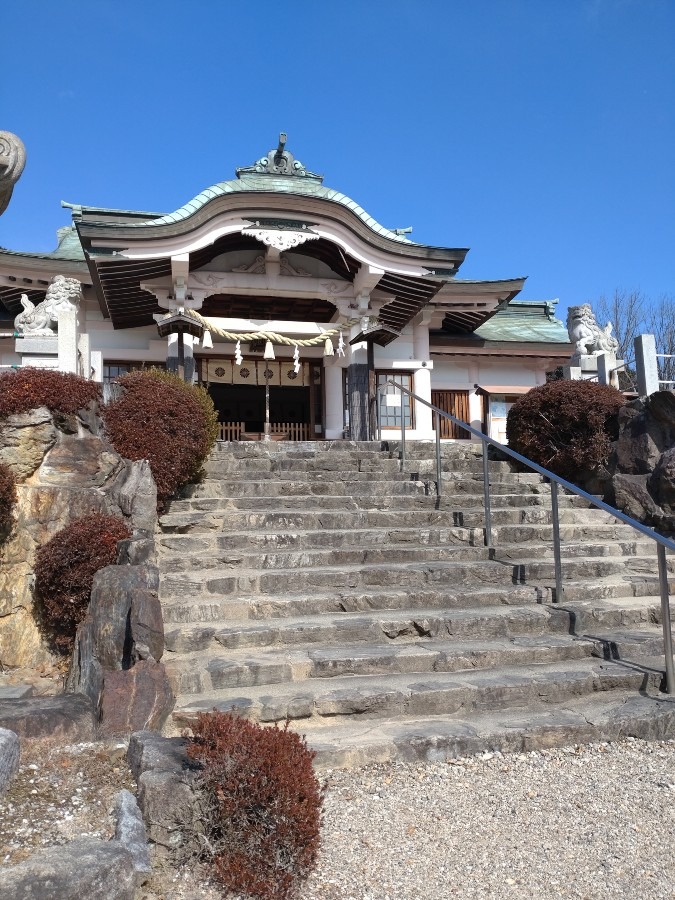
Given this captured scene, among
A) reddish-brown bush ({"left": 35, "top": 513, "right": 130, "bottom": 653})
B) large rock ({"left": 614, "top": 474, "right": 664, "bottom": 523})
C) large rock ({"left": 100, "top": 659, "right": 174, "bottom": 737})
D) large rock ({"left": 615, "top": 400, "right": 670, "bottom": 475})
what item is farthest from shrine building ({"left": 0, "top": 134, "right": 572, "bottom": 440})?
large rock ({"left": 100, "top": 659, "right": 174, "bottom": 737})

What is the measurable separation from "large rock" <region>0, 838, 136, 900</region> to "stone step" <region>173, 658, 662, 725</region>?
57.2 inches

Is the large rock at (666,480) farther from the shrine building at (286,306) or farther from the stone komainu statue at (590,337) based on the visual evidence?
the shrine building at (286,306)

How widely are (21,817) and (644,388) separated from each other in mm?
9299

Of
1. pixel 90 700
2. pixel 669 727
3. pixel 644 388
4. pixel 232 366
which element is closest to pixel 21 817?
pixel 90 700

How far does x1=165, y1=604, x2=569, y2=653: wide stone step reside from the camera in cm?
466

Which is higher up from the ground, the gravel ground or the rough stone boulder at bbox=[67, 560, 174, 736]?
the rough stone boulder at bbox=[67, 560, 174, 736]

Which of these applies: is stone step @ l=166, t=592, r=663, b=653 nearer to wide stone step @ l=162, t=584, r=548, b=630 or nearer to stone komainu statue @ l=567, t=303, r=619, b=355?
wide stone step @ l=162, t=584, r=548, b=630

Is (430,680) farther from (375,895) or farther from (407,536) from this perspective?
(407,536)

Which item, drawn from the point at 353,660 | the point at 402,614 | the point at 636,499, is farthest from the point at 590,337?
the point at 353,660

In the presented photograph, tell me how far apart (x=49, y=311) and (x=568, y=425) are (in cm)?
759

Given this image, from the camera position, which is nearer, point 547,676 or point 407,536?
point 547,676

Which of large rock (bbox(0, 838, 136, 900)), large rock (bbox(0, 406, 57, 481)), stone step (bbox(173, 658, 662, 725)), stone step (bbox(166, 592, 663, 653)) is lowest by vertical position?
stone step (bbox(173, 658, 662, 725))

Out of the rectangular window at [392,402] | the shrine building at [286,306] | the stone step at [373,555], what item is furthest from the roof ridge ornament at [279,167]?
the stone step at [373,555]

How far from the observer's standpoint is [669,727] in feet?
13.0
